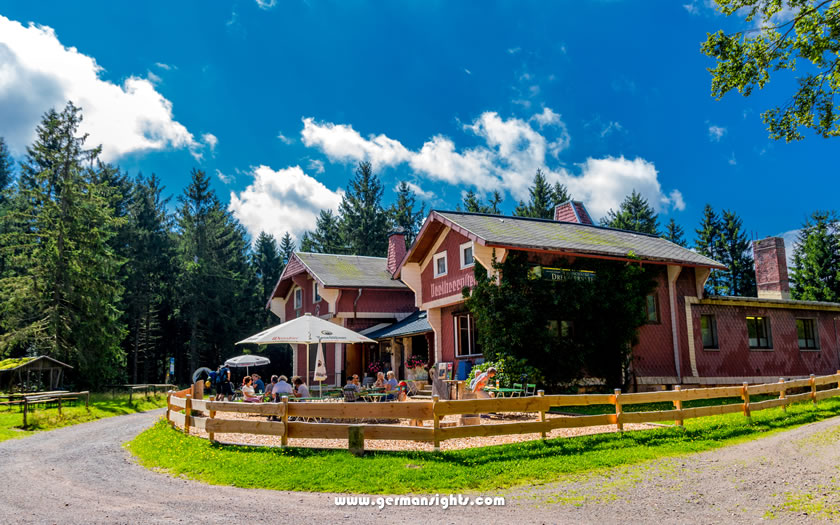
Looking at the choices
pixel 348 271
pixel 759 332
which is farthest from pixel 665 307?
pixel 348 271

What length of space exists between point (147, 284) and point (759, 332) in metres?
38.1

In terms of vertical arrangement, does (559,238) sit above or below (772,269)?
above

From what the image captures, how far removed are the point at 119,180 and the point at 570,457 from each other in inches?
1819

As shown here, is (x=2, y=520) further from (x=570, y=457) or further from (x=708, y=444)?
(x=708, y=444)

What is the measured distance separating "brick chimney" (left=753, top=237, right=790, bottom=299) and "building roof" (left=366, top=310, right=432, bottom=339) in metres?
13.2

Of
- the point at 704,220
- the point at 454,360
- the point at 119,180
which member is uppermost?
the point at 119,180

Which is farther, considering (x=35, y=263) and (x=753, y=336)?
(x=35, y=263)

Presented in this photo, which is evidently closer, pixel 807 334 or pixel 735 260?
pixel 807 334

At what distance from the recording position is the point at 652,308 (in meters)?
19.6

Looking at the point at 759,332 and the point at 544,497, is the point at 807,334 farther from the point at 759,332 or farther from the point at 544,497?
the point at 544,497

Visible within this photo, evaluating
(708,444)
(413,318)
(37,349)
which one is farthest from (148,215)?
(708,444)

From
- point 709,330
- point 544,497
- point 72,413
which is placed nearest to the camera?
point 544,497

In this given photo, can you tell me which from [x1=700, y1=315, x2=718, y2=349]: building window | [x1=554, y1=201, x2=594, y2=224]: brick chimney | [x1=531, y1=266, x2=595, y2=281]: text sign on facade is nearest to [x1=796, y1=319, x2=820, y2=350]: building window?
[x1=700, y1=315, x2=718, y2=349]: building window

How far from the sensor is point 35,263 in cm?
2878
